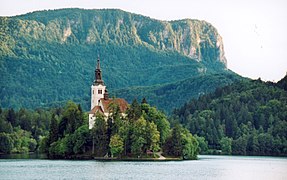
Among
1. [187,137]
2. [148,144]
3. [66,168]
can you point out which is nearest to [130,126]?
[148,144]

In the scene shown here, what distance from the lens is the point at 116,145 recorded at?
15512 centimetres

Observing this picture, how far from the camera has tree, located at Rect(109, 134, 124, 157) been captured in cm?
15488

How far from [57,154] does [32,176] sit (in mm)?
59099

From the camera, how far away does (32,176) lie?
111 meters

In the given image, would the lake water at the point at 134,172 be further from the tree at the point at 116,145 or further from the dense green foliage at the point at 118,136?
the dense green foliage at the point at 118,136

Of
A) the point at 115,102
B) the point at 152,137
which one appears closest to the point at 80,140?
the point at 115,102

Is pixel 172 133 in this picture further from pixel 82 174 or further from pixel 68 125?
pixel 82 174

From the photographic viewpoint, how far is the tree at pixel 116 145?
154875mm

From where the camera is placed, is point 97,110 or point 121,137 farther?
point 97,110

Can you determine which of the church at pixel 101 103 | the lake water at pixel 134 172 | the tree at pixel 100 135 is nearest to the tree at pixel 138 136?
the tree at pixel 100 135

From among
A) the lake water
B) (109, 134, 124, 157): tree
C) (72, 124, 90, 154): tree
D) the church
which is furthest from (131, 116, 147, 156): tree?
the church

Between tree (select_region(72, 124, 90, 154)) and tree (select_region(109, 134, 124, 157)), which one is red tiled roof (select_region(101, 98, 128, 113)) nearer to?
tree (select_region(72, 124, 90, 154))

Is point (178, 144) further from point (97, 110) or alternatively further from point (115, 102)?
point (97, 110)

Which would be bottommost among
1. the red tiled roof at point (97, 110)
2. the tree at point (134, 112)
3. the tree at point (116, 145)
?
the tree at point (116, 145)
